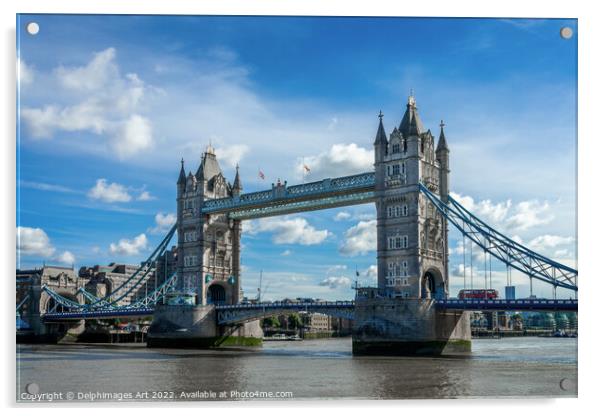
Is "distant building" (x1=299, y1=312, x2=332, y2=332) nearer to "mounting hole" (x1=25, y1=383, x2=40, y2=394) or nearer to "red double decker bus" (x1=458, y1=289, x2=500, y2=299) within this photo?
"red double decker bus" (x1=458, y1=289, x2=500, y2=299)

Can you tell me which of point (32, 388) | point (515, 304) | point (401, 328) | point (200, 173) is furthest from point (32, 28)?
point (200, 173)

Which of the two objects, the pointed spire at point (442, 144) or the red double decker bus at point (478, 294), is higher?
the pointed spire at point (442, 144)

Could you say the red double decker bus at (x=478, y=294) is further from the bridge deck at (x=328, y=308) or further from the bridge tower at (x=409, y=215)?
the bridge tower at (x=409, y=215)

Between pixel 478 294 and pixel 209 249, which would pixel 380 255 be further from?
pixel 209 249

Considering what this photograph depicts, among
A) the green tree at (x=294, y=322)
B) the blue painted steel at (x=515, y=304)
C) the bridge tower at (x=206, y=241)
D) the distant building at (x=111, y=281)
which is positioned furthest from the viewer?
the green tree at (x=294, y=322)

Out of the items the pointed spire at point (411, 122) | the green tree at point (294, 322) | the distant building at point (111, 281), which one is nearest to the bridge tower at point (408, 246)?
the pointed spire at point (411, 122)

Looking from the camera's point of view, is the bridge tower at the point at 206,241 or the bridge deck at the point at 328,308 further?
the bridge tower at the point at 206,241
